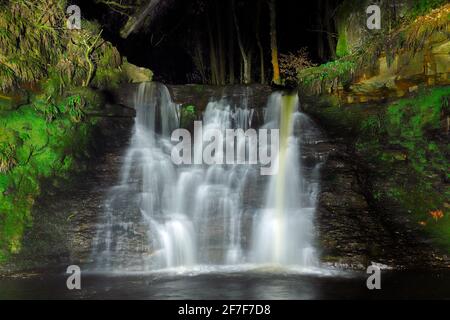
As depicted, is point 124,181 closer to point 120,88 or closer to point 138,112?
point 138,112

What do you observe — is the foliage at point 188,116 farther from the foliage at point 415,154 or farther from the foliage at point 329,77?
the foliage at point 415,154

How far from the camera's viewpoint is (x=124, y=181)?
11328mm

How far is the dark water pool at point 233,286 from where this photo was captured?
24.8 feet

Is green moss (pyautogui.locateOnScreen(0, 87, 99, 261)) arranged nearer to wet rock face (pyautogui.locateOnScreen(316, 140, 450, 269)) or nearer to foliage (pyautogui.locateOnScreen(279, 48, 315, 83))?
wet rock face (pyautogui.locateOnScreen(316, 140, 450, 269))

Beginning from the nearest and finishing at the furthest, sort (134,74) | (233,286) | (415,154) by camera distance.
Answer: (233,286) → (415,154) → (134,74)

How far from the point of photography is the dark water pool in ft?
24.8

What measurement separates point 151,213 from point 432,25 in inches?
328

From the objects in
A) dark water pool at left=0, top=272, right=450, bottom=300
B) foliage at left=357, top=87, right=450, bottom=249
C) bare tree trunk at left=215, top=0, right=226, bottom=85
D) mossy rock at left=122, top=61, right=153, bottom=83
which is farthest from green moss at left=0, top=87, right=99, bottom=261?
bare tree trunk at left=215, top=0, right=226, bottom=85

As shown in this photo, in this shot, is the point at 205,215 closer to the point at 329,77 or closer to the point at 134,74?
the point at 329,77

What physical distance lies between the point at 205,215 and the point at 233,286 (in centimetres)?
274

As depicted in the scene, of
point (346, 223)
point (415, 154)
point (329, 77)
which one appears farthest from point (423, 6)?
point (346, 223)

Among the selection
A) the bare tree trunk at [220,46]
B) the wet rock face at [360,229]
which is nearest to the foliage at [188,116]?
the wet rock face at [360,229]

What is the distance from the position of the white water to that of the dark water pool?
3.13 ft

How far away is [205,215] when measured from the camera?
10680mm
